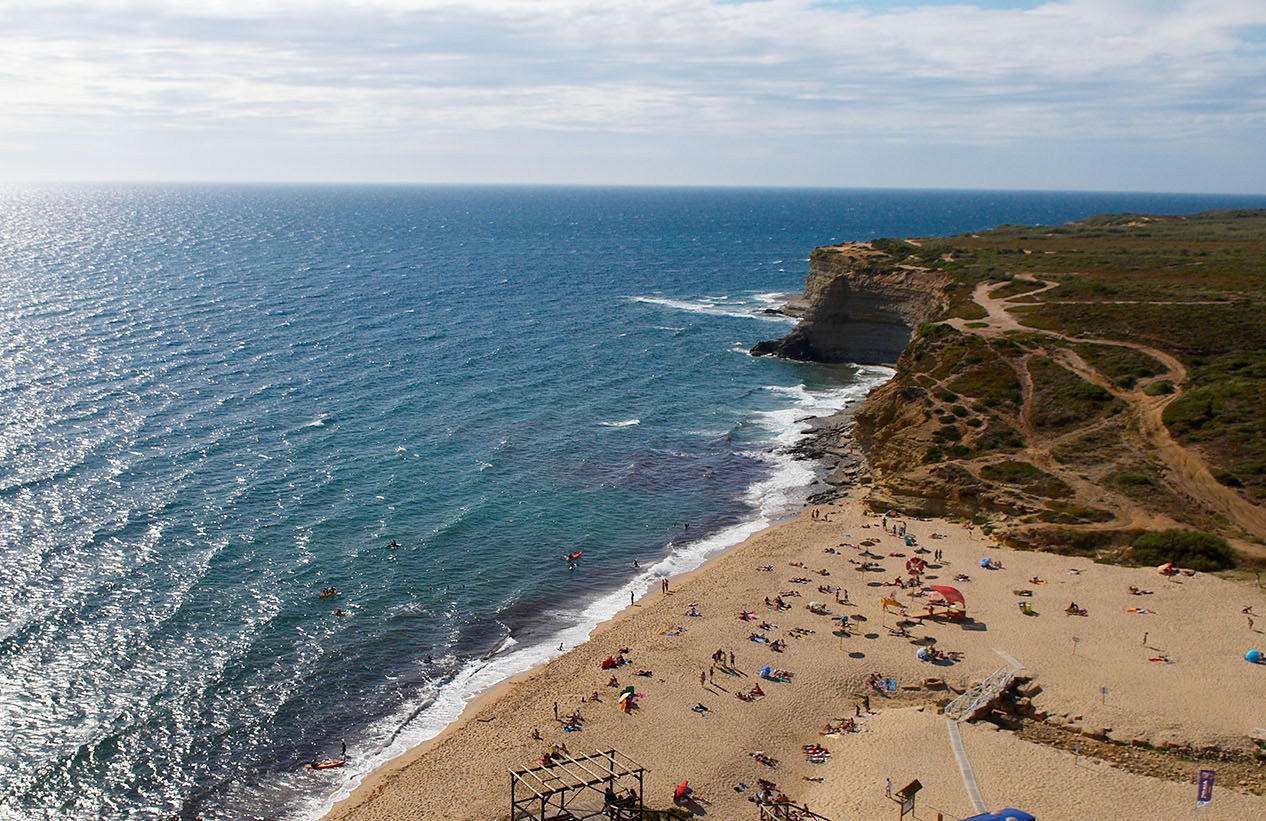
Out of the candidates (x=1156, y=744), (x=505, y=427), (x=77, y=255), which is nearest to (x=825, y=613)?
(x=1156, y=744)

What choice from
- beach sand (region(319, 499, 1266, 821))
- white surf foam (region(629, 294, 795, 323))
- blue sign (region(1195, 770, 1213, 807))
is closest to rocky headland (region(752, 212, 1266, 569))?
beach sand (region(319, 499, 1266, 821))

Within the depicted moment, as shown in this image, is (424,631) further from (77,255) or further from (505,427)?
(77,255)

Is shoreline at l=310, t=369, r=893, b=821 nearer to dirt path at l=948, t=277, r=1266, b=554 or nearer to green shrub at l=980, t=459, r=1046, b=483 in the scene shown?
green shrub at l=980, t=459, r=1046, b=483

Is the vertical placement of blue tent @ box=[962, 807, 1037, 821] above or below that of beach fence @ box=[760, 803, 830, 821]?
above

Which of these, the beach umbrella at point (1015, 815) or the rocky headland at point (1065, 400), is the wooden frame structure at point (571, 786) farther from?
the rocky headland at point (1065, 400)

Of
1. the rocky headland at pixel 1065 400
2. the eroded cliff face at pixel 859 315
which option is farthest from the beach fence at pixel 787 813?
the eroded cliff face at pixel 859 315

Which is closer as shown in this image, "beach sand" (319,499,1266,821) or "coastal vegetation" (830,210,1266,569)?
"beach sand" (319,499,1266,821)

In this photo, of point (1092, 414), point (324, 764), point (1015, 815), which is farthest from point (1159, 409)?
point (324, 764)
